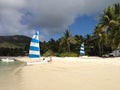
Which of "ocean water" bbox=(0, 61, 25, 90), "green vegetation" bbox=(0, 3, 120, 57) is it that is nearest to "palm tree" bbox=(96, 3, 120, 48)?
"green vegetation" bbox=(0, 3, 120, 57)

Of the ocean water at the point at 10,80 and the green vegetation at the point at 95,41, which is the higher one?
the green vegetation at the point at 95,41

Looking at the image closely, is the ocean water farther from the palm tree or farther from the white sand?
the palm tree

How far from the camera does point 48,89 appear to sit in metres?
7.79

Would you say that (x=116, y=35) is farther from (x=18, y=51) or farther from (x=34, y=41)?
(x=18, y=51)

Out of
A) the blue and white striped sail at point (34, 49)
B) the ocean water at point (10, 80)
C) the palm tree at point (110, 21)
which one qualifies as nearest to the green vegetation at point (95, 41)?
the palm tree at point (110, 21)

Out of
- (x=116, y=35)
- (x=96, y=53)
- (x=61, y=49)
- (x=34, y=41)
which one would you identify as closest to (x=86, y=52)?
(x=96, y=53)

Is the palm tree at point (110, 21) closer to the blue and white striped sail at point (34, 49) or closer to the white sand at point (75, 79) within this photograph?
the blue and white striped sail at point (34, 49)

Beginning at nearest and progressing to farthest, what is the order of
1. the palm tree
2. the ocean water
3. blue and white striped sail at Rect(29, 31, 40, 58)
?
the ocean water, blue and white striped sail at Rect(29, 31, 40, 58), the palm tree

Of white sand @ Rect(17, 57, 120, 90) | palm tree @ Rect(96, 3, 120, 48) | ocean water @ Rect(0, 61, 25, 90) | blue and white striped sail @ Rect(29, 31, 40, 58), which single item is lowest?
ocean water @ Rect(0, 61, 25, 90)

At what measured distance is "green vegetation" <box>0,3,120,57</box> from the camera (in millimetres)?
35878

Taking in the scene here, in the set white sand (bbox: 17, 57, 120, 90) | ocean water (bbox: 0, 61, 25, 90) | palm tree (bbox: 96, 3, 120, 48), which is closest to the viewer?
white sand (bbox: 17, 57, 120, 90)

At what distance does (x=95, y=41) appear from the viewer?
6041cm

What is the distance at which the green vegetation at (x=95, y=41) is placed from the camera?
35878 mm

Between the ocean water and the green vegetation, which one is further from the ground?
the green vegetation
